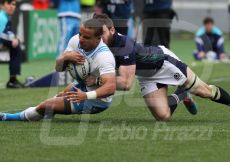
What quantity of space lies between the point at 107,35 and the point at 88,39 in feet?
1.52

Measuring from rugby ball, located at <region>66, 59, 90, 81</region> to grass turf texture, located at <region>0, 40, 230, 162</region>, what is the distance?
540 mm

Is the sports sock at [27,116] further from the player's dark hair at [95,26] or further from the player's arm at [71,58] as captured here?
the player's dark hair at [95,26]

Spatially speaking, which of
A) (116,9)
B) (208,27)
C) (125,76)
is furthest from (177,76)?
(208,27)

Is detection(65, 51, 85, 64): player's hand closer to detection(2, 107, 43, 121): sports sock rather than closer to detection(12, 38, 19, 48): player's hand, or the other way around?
detection(2, 107, 43, 121): sports sock

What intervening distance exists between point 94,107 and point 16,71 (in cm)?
578

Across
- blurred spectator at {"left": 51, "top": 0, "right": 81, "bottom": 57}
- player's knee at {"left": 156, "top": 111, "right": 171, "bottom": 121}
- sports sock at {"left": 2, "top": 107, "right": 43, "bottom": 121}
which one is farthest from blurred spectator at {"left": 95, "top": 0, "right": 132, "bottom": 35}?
sports sock at {"left": 2, "top": 107, "right": 43, "bottom": 121}

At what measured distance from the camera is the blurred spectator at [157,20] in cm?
1784

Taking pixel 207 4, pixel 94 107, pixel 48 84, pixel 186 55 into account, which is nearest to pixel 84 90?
pixel 94 107

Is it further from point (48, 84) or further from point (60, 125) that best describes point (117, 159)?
point (48, 84)

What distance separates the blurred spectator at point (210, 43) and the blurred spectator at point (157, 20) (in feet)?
14.1

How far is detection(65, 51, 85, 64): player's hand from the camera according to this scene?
30.7ft

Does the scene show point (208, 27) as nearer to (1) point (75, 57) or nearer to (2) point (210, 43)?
(2) point (210, 43)

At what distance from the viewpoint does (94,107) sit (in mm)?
9750

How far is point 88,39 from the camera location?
9242mm
